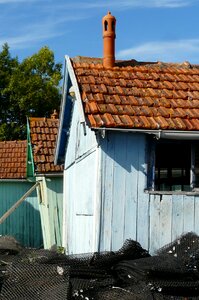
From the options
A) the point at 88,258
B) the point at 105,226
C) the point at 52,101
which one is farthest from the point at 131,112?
the point at 52,101

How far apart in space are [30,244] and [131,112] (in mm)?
12834

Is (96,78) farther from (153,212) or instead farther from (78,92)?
(153,212)

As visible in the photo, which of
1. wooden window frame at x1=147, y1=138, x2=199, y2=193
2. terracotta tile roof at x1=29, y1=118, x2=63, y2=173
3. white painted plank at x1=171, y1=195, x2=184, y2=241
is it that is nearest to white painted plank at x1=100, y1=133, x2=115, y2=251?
wooden window frame at x1=147, y1=138, x2=199, y2=193

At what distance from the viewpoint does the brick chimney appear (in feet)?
39.6

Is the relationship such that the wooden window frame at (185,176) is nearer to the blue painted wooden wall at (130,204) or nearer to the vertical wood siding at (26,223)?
the blue painted wooden wall at (130,204)

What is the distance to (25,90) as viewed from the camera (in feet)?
130

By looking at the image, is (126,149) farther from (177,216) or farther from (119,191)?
(177,216)

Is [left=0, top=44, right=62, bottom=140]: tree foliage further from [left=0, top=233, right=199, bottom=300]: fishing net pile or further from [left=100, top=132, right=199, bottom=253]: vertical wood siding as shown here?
[left=0, top=233, right=199, bottom=300]: fishing net pile

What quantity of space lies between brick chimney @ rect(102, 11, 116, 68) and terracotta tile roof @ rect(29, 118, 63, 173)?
230 inches

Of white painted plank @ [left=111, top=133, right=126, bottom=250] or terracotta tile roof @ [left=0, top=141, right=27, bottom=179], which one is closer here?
white painted plank @ [left=111, top=133, right=126, bottom=250]

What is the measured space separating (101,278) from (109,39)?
6.11 metres

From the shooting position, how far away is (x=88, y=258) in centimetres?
826

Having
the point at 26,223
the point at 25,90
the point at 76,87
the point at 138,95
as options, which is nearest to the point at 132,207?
the point at 138,95

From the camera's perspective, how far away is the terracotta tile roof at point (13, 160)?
23266 millimetres
